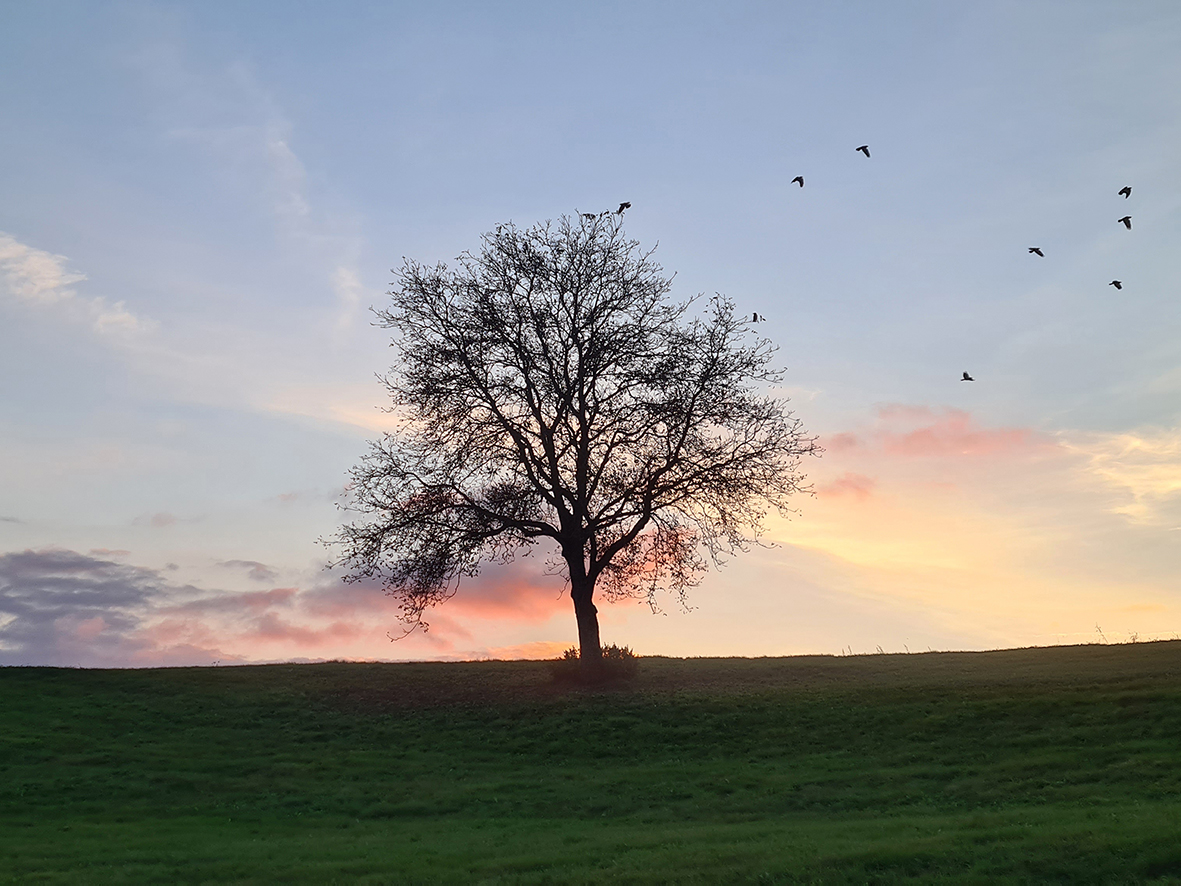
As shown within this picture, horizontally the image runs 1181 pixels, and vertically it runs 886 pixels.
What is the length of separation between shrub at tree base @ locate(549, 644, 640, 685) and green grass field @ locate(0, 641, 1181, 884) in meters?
1.16

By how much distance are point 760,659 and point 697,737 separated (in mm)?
23892

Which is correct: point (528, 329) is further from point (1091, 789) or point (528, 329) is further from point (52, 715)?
point (1091, 789)

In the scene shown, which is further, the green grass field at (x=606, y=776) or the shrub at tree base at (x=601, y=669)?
the shrub at tree base at (x=601, y=669)

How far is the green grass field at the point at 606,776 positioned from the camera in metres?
21.6

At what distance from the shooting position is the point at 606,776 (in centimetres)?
3148

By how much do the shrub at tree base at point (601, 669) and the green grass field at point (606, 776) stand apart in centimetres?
116

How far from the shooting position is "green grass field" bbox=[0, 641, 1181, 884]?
21.6 m

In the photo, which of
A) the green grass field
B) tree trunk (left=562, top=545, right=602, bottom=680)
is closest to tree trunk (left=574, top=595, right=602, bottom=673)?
tree trunk (left=562, top=545, right=602, bottom=680)

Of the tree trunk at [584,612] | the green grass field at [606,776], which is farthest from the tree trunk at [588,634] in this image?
the green grass field at [606,776]

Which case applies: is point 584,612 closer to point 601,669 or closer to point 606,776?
point 601,669

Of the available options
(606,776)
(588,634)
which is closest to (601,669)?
(588,634)

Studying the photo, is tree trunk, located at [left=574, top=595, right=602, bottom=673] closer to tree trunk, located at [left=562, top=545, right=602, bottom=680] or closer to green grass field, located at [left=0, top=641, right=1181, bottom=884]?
tree trunk, located at [left=562, top=545, right=602, bottom=680]

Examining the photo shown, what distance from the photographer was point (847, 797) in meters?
27.5

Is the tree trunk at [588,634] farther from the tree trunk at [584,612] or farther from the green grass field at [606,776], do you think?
the green grass field at [606,776]
